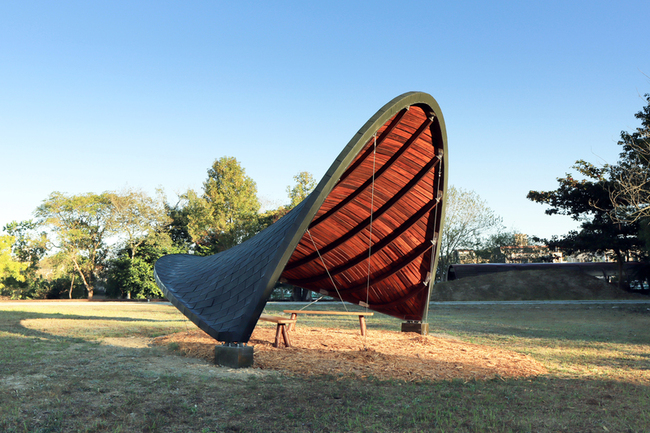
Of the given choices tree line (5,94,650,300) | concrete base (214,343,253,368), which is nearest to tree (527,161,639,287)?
tree line (5,94,650,300)

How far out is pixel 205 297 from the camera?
8.34 meters

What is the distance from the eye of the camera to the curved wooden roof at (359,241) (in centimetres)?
688

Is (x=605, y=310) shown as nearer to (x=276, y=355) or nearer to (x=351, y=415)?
(x=276, y=355)

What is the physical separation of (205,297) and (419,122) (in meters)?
5.26

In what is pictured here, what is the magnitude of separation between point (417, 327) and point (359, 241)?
2.75m

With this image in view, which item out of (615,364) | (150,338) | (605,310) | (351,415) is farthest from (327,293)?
(605,310)

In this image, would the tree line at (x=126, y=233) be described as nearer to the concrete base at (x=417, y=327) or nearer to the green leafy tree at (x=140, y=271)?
the green leafy tree at (x=140, y=271)

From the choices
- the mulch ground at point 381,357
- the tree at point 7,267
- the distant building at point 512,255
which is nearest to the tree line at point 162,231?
the tree at point 7,267

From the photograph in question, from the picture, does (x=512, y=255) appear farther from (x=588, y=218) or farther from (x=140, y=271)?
(x=140, y=271)

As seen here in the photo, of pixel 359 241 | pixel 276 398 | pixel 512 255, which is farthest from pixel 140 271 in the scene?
pixel 512 255

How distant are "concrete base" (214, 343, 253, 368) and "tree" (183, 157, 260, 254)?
2656 centimetres

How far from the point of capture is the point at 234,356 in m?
6.78

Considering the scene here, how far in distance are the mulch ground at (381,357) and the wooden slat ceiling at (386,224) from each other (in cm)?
174

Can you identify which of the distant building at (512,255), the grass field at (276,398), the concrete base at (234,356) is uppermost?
the distant building at (512,255)
